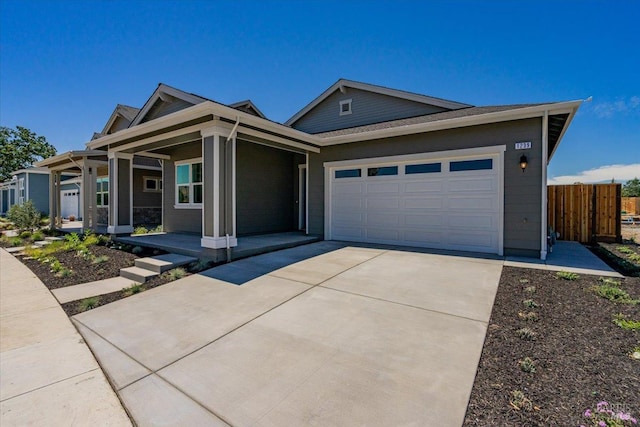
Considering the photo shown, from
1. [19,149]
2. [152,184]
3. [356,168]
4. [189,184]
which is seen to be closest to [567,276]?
[356,168]

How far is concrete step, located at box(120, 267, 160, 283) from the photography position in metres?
5.70

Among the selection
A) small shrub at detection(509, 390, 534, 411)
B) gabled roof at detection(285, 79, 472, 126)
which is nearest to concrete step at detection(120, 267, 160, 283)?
small shrub at detection(509, 390, 534, 411)

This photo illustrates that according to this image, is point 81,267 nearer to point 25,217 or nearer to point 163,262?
point 163,262

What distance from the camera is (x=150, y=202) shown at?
15008mm

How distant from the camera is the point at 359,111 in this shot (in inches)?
452

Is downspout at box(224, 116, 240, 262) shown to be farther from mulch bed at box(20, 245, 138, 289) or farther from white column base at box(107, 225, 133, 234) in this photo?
white column base at box(107, 225, 133, 234)

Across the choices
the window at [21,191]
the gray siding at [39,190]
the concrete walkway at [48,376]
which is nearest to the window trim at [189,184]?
the concrete walkway at [48,376]

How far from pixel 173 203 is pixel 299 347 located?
9482 millimetres

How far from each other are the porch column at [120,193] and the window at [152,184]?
18.1 feet

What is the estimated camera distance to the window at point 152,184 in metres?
14.8

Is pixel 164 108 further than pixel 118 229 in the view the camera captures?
No

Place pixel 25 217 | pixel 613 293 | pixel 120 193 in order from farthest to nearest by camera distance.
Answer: pixel 25 217, pixel 120 193, pixel 613 293

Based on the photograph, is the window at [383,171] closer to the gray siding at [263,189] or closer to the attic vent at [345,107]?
the gray siding at [263,189]

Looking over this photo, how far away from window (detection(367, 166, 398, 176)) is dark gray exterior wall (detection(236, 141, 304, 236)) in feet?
11.3
